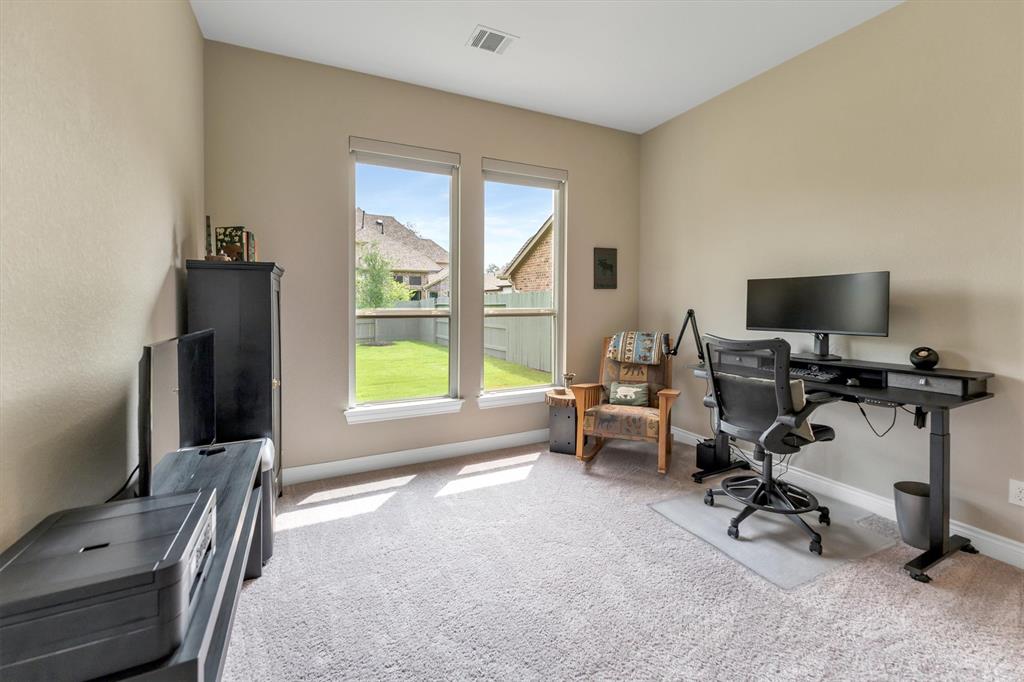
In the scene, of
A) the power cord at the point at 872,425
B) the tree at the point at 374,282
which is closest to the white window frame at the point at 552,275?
the tree at the point at 374,282

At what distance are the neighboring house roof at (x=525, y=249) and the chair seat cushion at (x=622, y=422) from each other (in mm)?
1422

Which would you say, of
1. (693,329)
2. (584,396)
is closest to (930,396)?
(693,329)

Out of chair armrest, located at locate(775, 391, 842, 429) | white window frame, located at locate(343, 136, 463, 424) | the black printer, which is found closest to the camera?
the black printer

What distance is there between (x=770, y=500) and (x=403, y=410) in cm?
260

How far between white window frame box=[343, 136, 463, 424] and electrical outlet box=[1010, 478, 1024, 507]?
3.35 metres

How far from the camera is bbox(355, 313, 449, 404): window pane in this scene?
360 cm


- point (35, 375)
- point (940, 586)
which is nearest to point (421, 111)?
point (35, 375)

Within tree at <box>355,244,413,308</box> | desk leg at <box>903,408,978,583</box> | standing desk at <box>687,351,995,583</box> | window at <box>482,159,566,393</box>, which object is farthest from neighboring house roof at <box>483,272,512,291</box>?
desk leg at <box>903,408,978,583</box>

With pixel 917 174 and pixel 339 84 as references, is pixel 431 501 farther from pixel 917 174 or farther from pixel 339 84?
pixel 917 174

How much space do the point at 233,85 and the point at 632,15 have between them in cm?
260

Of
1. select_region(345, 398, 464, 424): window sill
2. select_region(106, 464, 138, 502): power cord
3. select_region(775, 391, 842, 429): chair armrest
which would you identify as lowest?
select_region(345, 398, 464, 424): window sill

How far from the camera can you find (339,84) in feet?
11.0

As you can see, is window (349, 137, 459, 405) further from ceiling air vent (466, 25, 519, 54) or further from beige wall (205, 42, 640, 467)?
ceiling air vent (466, 25, 519, 54)

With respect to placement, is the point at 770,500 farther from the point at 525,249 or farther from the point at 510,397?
the point at 525,249
